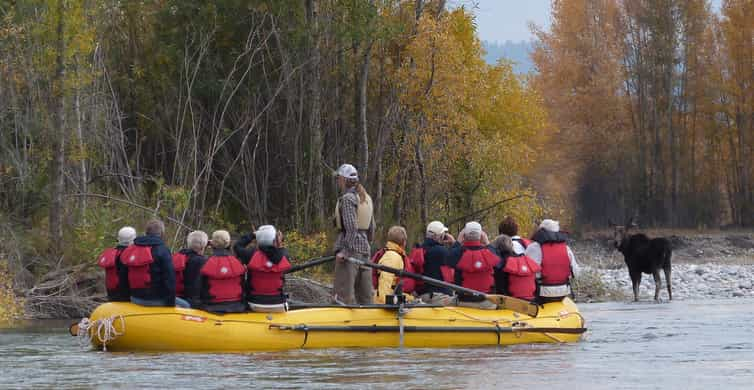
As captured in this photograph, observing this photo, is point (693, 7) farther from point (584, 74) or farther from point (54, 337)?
point (54, 337)

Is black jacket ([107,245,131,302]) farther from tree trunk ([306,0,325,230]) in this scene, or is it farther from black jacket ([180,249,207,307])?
tree trunk ([306,0,325,230])

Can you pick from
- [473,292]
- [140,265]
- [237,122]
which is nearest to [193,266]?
[140,265]

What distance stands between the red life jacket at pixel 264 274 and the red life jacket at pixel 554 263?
300 cm

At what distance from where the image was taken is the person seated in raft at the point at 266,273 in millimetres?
12898

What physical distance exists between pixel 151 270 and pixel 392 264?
286 centimetres

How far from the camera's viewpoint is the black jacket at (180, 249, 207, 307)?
12953 millimetres

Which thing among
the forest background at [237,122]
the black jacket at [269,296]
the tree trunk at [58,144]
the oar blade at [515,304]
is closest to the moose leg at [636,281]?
the forest background at [237,122]

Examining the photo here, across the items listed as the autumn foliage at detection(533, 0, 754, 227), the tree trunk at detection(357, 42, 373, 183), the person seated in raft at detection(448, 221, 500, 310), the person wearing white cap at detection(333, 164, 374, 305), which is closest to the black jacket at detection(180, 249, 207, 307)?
the person wearing white cap at detection(333, 164, 374, 305)

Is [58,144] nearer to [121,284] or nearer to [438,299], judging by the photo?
[121,284]

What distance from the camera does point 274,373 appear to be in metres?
11.2

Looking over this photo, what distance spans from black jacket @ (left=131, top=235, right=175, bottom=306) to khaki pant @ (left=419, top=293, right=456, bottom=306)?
2912mm

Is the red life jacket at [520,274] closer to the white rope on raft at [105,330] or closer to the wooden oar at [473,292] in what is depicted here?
the wooden oar at [473,292]

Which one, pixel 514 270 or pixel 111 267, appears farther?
pixel 514 270

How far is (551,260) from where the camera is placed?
46.1 ft
